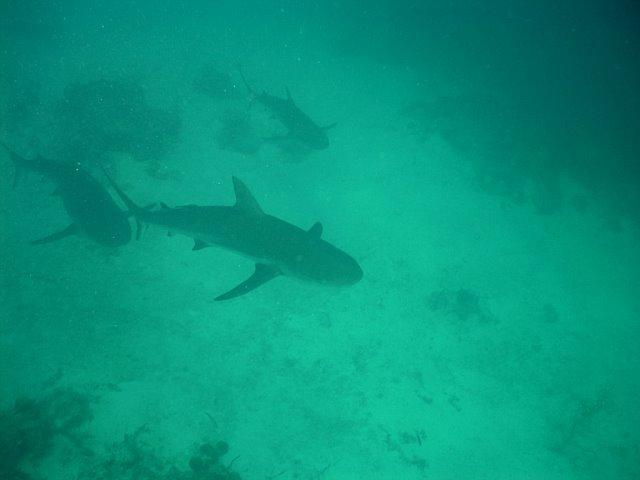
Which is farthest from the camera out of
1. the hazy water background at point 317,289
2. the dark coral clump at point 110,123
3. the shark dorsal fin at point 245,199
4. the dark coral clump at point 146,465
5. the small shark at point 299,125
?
the dark coral clump at point 110,123

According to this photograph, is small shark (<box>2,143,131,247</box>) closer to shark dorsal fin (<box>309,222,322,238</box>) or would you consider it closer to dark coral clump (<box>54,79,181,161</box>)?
dark coral clump (<box>54,79,181,161</box>)

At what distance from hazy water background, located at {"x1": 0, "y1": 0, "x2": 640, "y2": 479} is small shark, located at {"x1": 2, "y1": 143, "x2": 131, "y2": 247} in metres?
1.81

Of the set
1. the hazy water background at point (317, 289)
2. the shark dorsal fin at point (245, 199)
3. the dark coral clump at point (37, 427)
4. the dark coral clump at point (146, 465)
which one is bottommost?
the dark coral clump at point (37, 427)

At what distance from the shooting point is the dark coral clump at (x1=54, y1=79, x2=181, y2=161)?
11250mm

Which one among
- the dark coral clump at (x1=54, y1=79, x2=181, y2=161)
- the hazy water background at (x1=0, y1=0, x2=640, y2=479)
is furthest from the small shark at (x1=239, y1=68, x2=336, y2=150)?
the dark coral clump at (x1=54, y1=79, x2=181, y2=161)

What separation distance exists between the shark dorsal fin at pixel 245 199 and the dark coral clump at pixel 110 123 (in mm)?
8027

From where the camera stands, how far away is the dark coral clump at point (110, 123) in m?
11.2

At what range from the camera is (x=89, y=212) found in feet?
22.3

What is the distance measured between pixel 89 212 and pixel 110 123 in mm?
7402

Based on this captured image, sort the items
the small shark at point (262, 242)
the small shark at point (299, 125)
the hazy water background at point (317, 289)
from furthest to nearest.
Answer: the small shark at point (299, 125), the hazy water background at point (317, 289), the small shark at point (262, 242)

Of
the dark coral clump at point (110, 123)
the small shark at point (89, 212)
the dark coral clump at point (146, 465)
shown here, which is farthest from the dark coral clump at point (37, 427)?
the dark coral clump at point (110, 123)

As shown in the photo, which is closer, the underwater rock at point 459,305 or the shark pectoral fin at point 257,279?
the shark pectoral fin at point 257,279

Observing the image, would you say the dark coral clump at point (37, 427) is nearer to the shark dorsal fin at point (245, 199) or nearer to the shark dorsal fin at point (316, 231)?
the shark dorsal fin at point (245, 199)

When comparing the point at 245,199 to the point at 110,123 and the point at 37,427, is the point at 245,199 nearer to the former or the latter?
the point at 37,427
